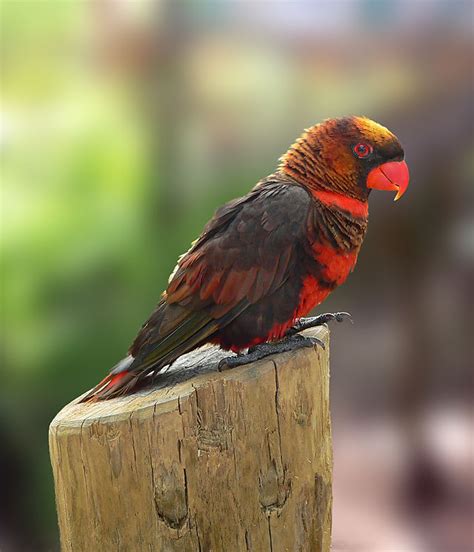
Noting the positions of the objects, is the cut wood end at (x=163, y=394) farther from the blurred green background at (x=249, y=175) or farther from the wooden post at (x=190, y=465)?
the blurred green background at (x=249, y=175)

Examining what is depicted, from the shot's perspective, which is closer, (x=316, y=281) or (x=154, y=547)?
(x=154, y=547)

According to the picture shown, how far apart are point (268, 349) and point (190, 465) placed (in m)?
0.32

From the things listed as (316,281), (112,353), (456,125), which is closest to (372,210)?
(456,125)

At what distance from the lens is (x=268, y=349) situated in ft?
5.56

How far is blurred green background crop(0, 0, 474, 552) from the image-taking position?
3512 millimetres

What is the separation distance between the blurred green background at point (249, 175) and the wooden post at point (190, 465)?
1.84m

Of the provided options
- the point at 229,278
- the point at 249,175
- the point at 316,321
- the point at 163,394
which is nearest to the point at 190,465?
the point at 163,394

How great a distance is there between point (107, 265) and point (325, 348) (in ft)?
6.29

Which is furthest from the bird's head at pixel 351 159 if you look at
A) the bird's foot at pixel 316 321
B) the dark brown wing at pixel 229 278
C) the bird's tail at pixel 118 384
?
the bird's tail at pixel 118 384

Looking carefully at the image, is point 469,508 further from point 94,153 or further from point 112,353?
point 94,153

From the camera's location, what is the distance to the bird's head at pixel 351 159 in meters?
1.78

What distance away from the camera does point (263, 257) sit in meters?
1.69

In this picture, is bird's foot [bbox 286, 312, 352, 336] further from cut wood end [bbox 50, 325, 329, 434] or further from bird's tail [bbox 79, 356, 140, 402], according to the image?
bird's tail [bbox 79, 356, 140, 402]

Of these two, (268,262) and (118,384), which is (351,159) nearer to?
A: (268,262)
